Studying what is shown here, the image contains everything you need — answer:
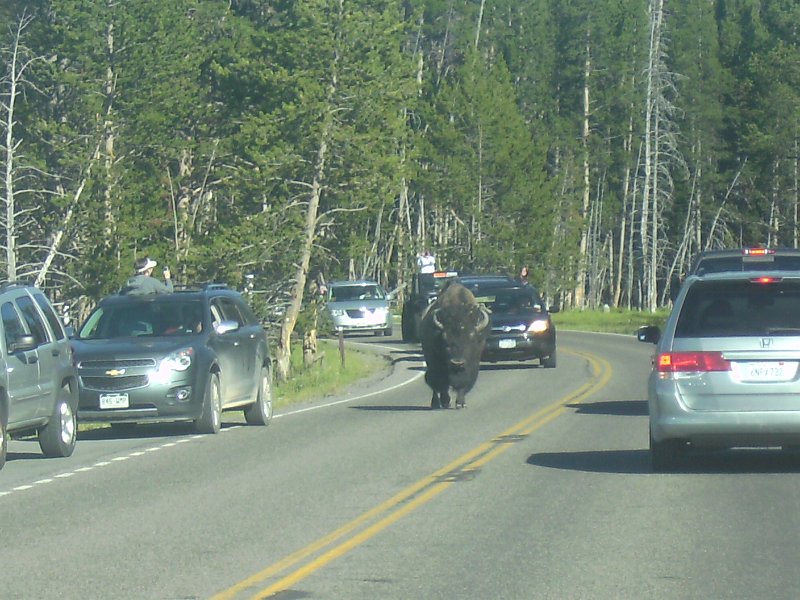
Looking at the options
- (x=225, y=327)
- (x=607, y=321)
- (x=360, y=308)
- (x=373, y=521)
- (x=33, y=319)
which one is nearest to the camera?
(x=373, y=521)

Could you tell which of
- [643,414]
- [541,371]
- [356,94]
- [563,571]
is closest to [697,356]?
[563,571]

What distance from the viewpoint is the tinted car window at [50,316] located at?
728 inches

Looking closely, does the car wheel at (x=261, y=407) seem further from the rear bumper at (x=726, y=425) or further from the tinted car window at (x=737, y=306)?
the tinted car window at (x=737, y=306)

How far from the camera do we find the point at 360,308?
5469 centimetres

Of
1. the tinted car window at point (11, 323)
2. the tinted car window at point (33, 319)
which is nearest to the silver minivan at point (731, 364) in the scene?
the tinted car window at point (11, 323)

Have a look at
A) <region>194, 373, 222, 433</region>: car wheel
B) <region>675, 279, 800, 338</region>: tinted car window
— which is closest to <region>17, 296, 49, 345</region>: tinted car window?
<region>194, 373, 222, 433</region>: car wheel

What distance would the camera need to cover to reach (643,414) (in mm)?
22672

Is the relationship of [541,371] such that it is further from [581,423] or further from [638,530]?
[638,530]

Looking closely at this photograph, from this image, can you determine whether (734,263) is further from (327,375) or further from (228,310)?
(327,375)

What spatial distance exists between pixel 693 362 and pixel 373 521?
3494mm

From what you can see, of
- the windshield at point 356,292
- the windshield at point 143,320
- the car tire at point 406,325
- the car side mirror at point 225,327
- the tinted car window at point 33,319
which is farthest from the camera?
the windshield at point 356,292

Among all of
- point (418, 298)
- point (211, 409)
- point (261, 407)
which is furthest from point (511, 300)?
point (211, 409)

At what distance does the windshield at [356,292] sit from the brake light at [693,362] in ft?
135

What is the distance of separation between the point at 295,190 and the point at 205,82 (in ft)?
30.9
